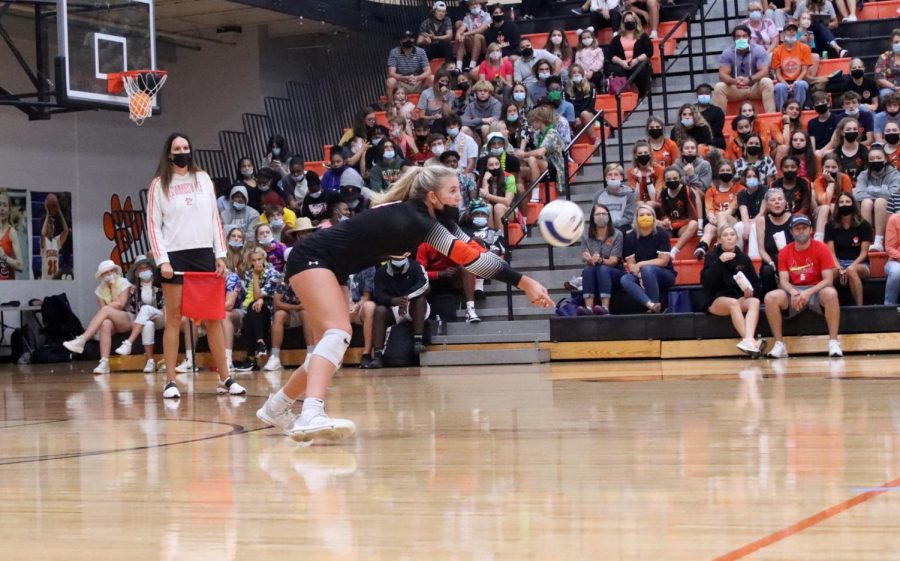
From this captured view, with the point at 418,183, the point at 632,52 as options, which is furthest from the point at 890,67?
the point at 418,183

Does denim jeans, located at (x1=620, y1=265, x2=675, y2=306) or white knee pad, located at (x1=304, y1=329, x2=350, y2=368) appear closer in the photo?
white knee pad, located at (x1=304, y1=329, x2=350, y2=368)

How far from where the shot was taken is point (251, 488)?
520 cm

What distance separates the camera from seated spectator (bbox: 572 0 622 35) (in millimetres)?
21547

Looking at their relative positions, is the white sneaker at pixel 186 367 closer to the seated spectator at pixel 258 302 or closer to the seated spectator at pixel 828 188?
the seated spectator at pixel 258 302

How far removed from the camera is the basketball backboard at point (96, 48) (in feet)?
54.2

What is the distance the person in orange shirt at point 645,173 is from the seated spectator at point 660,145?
238 mm

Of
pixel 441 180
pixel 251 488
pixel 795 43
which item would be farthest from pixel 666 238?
pixel 251 488

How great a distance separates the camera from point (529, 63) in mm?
20766

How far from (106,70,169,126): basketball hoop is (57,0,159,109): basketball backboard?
84mm

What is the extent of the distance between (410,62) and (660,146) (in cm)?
632

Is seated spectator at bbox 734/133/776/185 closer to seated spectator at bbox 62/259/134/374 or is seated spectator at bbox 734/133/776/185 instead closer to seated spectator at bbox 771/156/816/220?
seated spectator at bbox 771/156/816/220

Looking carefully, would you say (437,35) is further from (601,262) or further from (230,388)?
(230,388)

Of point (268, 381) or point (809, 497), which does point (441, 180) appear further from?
point (268, 381)

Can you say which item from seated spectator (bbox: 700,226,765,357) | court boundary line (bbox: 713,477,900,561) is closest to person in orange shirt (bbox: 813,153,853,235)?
seated spectator (bbox: 700,226,765,357)
